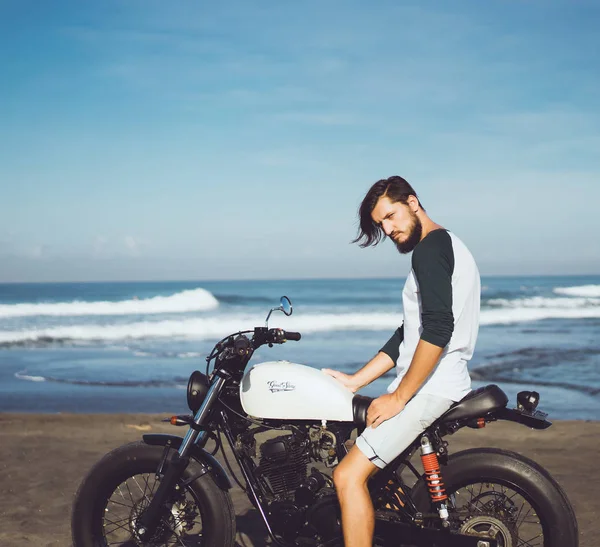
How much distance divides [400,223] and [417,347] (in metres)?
0.67

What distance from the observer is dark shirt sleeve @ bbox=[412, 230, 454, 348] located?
10.1 ft

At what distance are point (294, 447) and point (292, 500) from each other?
0.29m

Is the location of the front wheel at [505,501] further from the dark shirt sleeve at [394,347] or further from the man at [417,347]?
the dark shirt sleeve at [394,347]

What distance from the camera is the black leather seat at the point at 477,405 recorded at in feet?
10.6

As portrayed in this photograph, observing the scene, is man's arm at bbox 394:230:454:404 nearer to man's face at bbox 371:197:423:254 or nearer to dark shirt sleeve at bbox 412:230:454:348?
dark shirt sleeve at bbox 412:230:454:348

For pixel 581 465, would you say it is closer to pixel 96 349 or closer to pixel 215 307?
pixel 96 349

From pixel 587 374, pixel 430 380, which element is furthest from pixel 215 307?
pixel 430 380

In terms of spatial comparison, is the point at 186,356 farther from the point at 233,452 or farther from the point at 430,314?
the point at 430,314

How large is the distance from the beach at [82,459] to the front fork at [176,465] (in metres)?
0.97

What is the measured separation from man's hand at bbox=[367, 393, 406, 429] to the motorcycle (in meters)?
0.10

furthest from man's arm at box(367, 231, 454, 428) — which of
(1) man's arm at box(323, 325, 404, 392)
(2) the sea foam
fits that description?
(2) the sea foam

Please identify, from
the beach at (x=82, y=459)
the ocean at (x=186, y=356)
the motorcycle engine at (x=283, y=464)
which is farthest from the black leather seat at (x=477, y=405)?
the ocean at (x=186, y=356)

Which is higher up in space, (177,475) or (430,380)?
(430,380)

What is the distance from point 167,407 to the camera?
938cm
